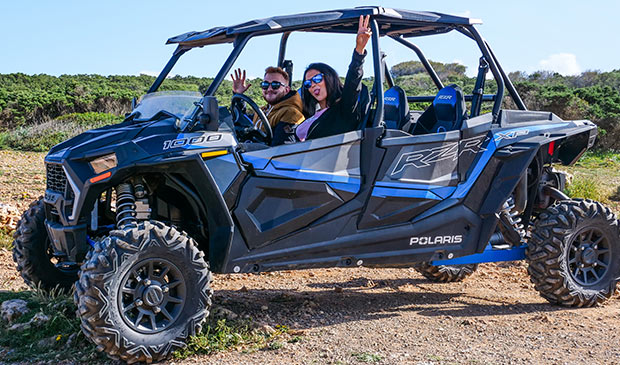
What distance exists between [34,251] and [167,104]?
5.77 ft

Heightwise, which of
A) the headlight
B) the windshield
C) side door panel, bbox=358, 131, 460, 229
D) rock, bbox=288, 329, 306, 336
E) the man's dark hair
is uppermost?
the man's dark hair

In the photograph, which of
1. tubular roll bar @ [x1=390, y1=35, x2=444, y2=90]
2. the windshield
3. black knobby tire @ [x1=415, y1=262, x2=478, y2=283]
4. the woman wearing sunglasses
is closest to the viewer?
the windshield

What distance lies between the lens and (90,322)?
4449 mm

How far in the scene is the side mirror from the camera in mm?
4945

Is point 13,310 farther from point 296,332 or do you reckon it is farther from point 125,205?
point 296,332

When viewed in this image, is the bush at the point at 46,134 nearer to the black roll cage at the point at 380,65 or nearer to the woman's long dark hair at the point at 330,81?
the black roll cage at the point at 380,65

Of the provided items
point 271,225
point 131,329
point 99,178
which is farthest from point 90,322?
point 271,225

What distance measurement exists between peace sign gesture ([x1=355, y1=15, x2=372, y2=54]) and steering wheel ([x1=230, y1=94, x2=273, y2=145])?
3.07ft

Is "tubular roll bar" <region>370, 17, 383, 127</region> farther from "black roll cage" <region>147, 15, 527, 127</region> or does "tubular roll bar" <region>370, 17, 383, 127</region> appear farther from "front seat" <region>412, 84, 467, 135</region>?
"front seat" <region>412, 84, 467, 135</region>

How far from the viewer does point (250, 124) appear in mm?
6027

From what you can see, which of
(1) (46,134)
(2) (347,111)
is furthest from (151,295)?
(1) (46,134)

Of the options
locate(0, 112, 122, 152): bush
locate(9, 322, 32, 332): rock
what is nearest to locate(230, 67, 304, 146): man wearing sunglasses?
locate(9, 322, 32, 332): rock

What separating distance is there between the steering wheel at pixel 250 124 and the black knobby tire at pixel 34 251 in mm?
1860

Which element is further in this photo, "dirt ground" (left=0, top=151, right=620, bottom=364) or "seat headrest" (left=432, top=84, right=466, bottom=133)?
"seat headrest" (left=432, top=84, right=466, bottom=133)
